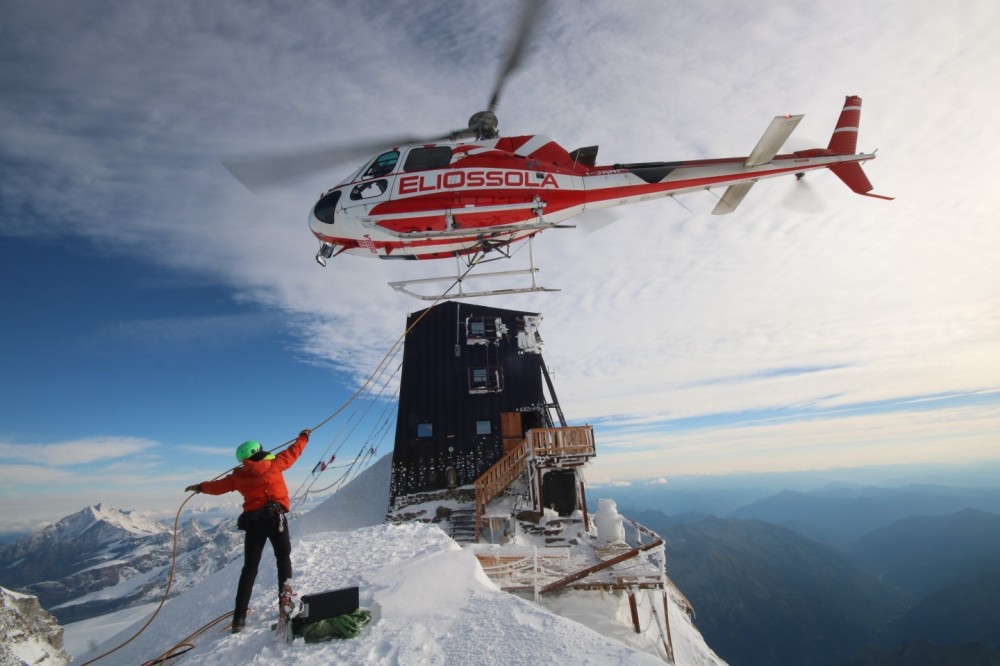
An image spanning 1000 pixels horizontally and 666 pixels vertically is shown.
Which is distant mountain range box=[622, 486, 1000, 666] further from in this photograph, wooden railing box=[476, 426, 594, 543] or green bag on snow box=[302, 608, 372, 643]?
green bag on snow box=[302, 608, 372, 643]

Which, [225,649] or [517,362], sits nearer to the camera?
[225,649]

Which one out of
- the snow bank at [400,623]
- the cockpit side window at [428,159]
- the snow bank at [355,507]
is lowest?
the snow bank at [355,507]

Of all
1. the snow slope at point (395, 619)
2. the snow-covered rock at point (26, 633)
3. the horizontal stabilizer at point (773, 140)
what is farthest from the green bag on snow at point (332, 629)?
the snow-covered rock at point (26, 633)

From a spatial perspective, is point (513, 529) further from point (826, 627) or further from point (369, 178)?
point (826, 627)

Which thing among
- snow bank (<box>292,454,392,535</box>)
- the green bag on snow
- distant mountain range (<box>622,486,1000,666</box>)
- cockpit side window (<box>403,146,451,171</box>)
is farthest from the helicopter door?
distant mountain range (<box>622,486,1000,666</box>)

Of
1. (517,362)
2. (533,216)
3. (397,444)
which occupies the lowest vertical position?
(397,444)

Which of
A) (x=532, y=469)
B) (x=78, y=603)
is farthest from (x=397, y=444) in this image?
(x=78, y=603)

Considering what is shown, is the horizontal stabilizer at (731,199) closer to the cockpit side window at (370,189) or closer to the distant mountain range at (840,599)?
the cockpit side window at (370,189)
